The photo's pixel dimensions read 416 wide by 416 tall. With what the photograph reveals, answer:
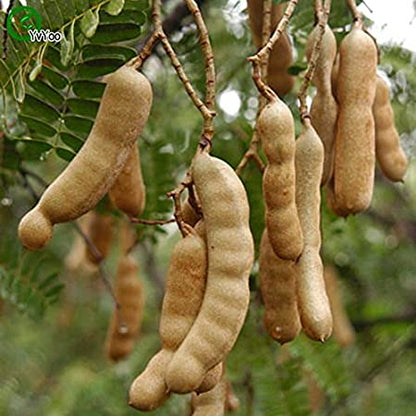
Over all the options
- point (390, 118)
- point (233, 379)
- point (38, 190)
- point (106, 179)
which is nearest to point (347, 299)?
point (38, 190)

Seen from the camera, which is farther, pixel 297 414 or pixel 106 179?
pixel 297 414

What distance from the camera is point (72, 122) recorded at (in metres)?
1.12

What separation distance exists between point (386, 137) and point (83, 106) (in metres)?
0.37

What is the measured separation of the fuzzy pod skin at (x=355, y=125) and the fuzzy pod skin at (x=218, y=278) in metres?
0.18

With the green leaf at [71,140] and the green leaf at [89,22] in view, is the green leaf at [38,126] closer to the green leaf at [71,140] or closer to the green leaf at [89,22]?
the green leaf at [71,140]

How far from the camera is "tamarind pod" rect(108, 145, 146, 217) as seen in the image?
1076 millimetres

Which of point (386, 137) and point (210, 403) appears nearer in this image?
point (210, 403)

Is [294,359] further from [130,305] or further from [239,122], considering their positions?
[239,122]

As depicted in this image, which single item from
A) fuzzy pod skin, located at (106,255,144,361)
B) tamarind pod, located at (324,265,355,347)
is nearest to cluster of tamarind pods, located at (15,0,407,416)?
fuzzy pod skin, located at (106,255,144,361)

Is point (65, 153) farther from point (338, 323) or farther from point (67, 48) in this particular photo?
point (338, 323)

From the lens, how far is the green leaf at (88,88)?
107 cm

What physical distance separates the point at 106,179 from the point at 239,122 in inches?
30.6

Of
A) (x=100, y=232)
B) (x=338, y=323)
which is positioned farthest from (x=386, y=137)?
(x=338, y=323)

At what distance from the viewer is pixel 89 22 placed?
90 cm
